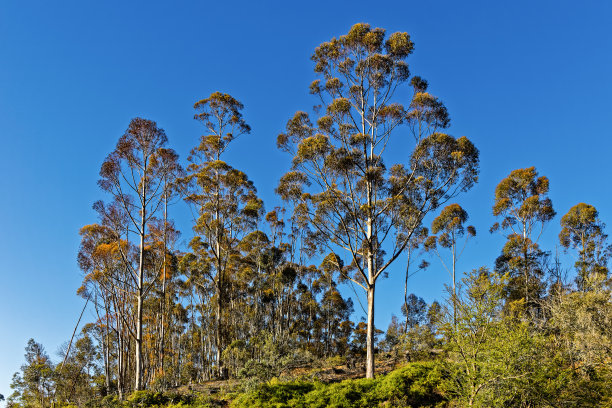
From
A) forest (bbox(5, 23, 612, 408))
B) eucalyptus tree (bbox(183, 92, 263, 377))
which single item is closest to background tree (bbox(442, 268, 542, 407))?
forest (bbox(5, 23, 612, 408))

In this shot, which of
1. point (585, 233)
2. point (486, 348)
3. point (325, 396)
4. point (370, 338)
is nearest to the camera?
point (486, 348)

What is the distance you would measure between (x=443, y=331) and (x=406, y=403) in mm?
3898

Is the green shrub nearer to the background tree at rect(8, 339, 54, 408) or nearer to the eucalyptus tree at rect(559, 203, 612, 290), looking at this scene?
the background tree at rect(8, 339, 54, 408)

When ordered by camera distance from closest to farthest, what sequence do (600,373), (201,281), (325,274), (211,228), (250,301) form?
(600,373)
(211,228)
(201,281)
(250,301)
(325,274)

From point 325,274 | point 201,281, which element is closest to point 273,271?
point 201,281

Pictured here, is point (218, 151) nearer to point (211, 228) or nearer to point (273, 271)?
point (211, 228)

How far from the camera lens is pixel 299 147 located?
17.8 metres

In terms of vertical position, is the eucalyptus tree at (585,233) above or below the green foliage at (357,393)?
above

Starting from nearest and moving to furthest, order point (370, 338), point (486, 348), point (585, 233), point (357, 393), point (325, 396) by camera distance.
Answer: point (486, 348) < point (325, 396) < point (357, 393) < point (370, 338) < point (585, 233)

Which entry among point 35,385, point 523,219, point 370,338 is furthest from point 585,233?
point 35,385

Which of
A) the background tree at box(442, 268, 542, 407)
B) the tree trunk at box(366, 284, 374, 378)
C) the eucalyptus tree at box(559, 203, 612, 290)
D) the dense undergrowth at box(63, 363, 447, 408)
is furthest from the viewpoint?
the eucalyptus tree at box(559, 203, 612, 290)

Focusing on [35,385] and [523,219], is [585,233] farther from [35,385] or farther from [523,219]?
[35,385]

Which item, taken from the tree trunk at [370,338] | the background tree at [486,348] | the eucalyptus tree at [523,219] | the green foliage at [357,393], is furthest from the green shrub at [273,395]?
the eucalyptus tree at [523,219]

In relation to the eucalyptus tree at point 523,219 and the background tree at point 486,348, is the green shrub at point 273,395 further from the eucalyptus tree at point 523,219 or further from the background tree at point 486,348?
the eucalyptus tree at point 523,219
